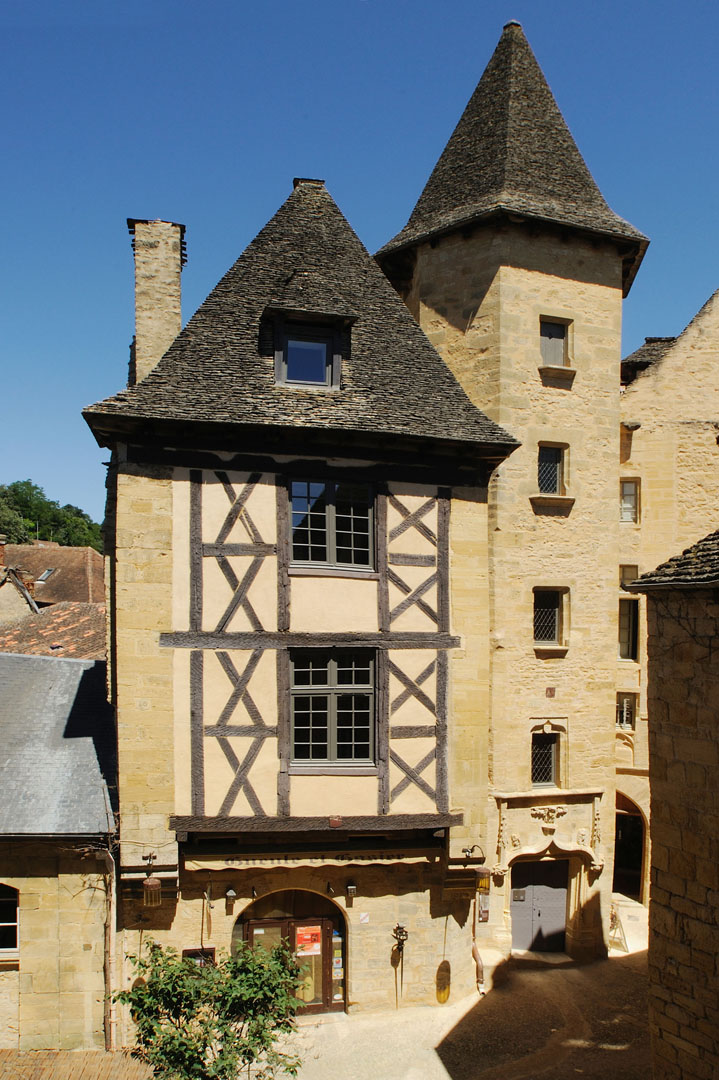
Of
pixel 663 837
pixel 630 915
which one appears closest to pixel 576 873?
pixel 630 915

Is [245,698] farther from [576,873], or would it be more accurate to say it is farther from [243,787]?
[576,873]

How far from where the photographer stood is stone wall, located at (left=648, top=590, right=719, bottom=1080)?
8422mm

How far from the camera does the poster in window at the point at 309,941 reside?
12.8m

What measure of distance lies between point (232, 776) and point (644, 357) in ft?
48.2

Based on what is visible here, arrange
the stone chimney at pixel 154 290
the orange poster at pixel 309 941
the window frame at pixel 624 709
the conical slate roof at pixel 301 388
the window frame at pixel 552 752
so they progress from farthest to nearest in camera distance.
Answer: the window frame at pixel 624 709, the window frame at pixel 552 752, the stone chimney at pixel 154 290, the orange poster at pixel 309 941, the conical slate roof at pixel 301 388

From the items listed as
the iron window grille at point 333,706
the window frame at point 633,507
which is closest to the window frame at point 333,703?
the iron window grille at point 333,706

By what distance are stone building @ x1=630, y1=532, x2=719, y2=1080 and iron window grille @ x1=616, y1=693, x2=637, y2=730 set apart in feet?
28.7

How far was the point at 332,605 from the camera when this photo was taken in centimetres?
Answer: 1232

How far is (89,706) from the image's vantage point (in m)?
14.4

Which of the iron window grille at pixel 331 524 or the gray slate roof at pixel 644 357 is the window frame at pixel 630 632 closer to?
the gray slate roof at pixel 644 357

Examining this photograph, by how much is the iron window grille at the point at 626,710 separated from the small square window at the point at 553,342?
772 cm

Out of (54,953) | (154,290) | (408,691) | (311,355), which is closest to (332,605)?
(408,691)

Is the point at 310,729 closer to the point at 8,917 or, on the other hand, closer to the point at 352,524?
the point at 352,524

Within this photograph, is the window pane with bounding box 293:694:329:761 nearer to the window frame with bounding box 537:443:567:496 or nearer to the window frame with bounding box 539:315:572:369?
the window frame with bounding box 537:443:567:496
